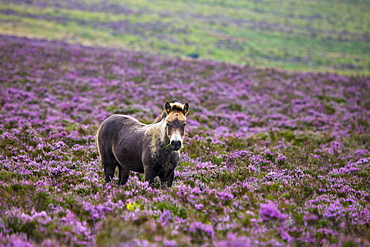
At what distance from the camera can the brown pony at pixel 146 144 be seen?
7082 mm

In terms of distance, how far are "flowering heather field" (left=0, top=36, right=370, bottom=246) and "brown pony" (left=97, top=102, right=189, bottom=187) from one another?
0.48 metres

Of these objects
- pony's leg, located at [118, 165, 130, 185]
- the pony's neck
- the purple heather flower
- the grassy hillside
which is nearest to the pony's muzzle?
the pony's neck

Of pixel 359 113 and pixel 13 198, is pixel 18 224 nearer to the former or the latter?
pixel 13 198

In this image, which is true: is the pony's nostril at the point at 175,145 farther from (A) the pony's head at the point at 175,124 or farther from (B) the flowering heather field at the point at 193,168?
(B) the flowering heather field at the point at 193,168

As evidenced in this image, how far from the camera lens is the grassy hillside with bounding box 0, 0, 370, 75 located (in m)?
55.9

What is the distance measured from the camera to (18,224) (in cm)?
554

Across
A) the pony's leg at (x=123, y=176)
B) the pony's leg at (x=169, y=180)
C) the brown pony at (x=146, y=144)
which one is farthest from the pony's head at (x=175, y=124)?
the pony's leg at (x=123, y=176)

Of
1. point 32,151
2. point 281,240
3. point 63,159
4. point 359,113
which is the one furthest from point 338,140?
point 32,151

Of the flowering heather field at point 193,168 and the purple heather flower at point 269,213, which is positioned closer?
the flowering heather field at point 193,168

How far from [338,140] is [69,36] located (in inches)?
2017

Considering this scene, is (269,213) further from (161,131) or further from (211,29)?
(211,29)

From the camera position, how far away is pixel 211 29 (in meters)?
84.2

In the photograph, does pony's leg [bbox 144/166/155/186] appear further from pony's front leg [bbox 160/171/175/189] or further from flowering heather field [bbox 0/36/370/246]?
pony's front leg [bbox 160/171/175/189]

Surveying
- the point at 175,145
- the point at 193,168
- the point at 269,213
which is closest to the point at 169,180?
the point at 175,145
